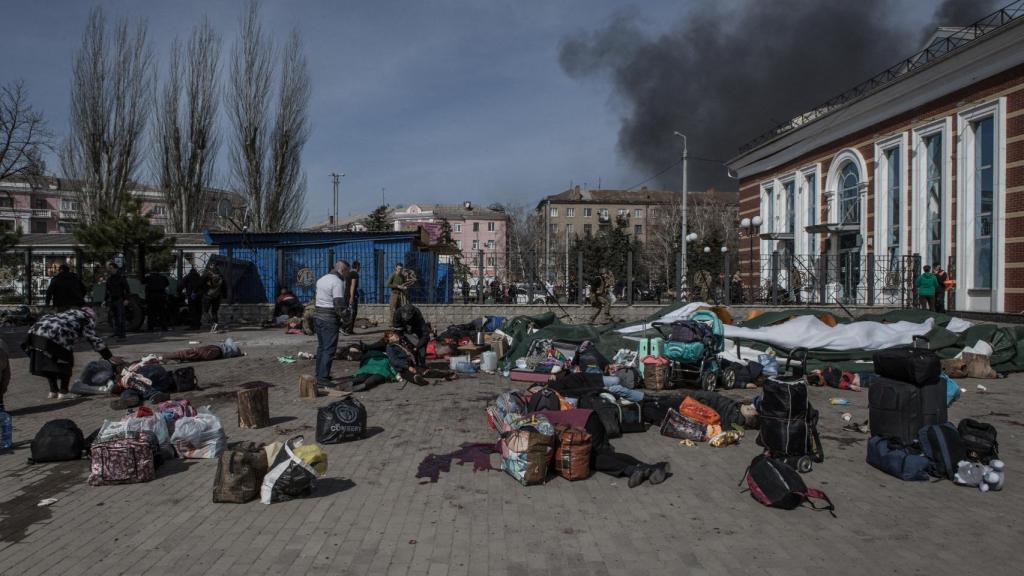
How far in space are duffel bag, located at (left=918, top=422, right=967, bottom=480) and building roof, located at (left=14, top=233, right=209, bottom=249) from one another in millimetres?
27861

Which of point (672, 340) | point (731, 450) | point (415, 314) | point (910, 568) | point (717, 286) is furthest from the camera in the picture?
point (717, 286)

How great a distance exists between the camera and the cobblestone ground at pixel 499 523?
14.8ft

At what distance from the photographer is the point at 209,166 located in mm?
40969

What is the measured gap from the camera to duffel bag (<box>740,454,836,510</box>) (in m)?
5.50

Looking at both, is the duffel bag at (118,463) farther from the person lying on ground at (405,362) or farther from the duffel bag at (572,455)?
the person lying on ground at (405,362)

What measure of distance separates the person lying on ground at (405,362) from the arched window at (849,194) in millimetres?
23791

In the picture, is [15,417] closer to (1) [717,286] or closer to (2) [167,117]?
(1) [717,286]

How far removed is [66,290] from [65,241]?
111ft

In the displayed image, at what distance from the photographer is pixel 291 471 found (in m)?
5.73

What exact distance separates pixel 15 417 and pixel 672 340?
939 centimetres

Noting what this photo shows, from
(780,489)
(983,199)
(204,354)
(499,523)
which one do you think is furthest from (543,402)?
(983,199)

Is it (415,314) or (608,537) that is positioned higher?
(415,314)

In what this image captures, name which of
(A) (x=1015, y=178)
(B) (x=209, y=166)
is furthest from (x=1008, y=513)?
(B) (x=209, y=166)

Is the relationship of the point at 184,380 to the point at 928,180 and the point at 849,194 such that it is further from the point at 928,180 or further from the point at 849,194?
the point at 849,194
